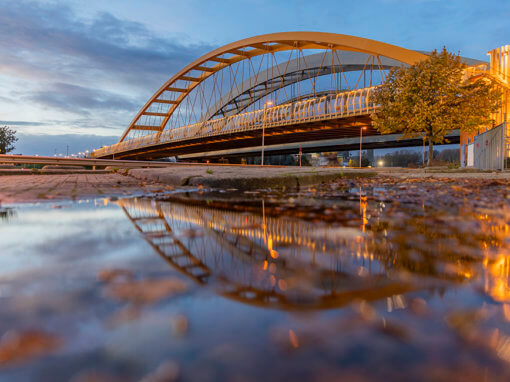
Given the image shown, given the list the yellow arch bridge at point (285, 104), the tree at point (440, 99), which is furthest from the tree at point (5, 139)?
the tree at point (440, 99)

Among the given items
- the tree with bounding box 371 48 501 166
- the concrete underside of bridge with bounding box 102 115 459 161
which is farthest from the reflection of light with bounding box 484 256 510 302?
the concrete underside of bridge with bounding box 102 115 459 161

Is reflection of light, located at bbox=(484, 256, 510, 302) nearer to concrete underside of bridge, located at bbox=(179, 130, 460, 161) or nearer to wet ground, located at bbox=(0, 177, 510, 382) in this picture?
wet ground, located at bbox=(0, 177, 510, 382)

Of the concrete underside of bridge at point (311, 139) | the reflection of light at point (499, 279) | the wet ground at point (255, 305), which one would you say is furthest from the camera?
the concrete underside of bridge at point (311, 139)

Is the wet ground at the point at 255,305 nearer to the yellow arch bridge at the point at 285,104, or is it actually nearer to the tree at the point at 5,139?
the yellow arch bridge at the point at 285,104

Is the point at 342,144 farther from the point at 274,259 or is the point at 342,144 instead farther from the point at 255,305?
the point at 255,305

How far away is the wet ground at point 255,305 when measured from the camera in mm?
750

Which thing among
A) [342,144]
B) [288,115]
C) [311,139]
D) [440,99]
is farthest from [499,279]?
[342,144]

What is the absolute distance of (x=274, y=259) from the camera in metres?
1.58

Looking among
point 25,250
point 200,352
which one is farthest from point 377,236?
point 25,250

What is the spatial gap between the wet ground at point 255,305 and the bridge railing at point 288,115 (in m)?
27.2

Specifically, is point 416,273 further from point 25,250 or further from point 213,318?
point 25,250

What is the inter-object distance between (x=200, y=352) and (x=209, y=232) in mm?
1409

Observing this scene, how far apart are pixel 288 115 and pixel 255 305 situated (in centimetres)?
3497

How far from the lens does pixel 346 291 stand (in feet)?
3.84
